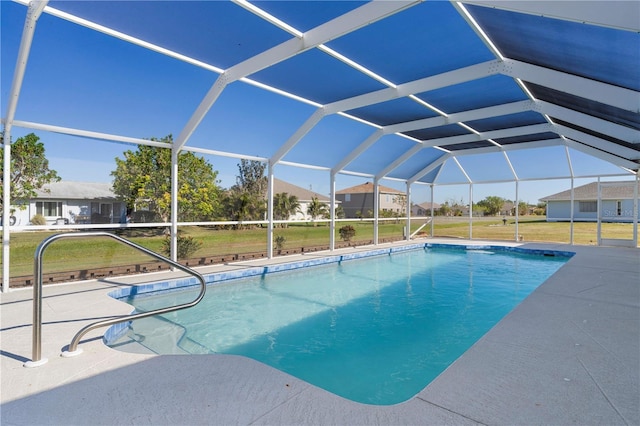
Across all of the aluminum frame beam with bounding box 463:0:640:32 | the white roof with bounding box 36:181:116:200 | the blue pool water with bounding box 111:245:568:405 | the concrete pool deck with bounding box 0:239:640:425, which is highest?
the aluminum frame beam with bounding box 463:0:640:32

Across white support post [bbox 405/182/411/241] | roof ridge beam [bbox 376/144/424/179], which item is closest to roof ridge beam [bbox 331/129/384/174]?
roof ridge beam [bbox 376/144/424/179]

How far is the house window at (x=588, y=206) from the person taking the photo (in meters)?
14.8

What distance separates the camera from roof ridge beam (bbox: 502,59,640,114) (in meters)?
4.75

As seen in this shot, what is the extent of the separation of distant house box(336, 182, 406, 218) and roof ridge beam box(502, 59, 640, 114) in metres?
7.29

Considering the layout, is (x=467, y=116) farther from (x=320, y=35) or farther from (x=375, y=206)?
(x=375, y=206)

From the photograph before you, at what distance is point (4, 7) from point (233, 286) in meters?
5.60

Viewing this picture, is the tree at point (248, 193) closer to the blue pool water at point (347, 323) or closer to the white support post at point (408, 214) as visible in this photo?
the blue pool water at point (347, 323)

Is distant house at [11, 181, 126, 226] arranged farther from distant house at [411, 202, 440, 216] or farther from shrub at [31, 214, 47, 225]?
distant house at [411, 202, 440, 216]

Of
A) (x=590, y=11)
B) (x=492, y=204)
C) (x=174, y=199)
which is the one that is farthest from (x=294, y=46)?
(x=492, y=204)

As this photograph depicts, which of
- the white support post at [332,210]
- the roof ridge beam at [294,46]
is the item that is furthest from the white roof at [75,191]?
the white support post at [332,210]

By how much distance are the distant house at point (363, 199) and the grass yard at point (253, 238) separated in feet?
1.64

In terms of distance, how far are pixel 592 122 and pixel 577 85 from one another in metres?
2.53

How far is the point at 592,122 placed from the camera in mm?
7027

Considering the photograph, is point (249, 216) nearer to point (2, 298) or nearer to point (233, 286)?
point (233, 286)
